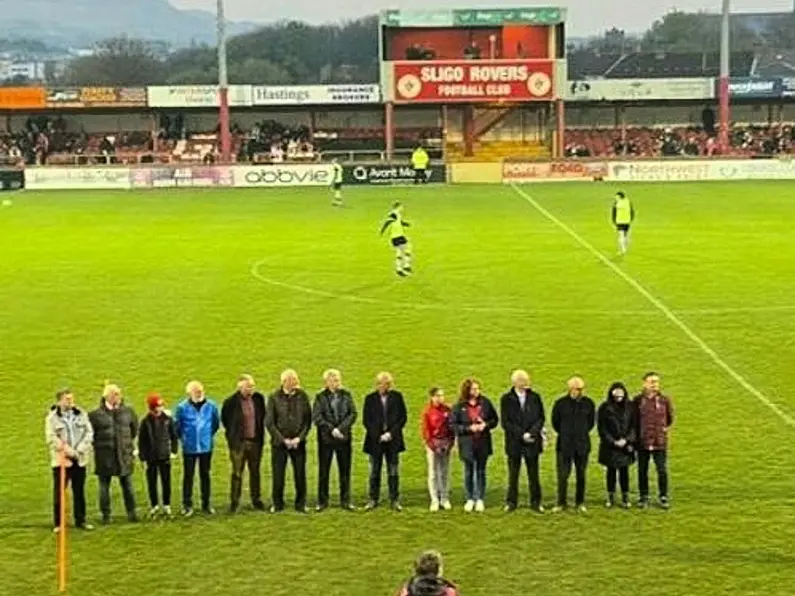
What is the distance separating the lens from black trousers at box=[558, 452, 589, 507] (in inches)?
632

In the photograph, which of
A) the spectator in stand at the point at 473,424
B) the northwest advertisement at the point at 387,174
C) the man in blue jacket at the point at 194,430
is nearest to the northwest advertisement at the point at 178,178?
the northwest advertisement at the point at 387,174

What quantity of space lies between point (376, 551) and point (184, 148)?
7130cm

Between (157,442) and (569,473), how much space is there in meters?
4.50

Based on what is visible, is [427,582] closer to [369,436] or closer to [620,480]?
[369,436]

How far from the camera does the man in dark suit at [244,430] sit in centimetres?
1603

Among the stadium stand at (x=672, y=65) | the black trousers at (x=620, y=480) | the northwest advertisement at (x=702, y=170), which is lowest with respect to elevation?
the black trousers at (x=620, y=480)

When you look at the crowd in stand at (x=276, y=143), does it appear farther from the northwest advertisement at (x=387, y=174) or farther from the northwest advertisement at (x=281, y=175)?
the northwest advertisement at (x=387, y=174)

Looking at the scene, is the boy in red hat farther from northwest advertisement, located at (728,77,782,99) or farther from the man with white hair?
northwest advertisement, located at (728,77,782,99)

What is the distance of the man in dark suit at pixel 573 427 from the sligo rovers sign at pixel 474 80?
194ft

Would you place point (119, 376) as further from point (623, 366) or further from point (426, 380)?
point (623, 366)

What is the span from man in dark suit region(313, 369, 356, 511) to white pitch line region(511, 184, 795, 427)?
6.82m

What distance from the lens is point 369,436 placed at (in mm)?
16125

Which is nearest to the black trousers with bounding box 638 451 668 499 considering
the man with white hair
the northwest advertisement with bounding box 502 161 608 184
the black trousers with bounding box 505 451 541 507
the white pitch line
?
the black trousers with bounding box 505 451 541 507

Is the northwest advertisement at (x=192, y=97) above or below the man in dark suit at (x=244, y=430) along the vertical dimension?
above
